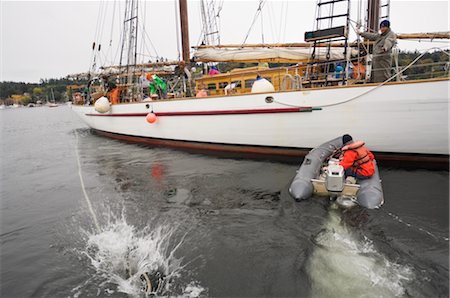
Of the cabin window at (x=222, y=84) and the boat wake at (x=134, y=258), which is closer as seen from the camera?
the boat wake at (x=134, y=258)

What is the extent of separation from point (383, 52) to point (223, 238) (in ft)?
20.8

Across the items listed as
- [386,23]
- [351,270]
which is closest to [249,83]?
[386,23]

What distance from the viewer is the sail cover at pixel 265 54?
10.1 metres

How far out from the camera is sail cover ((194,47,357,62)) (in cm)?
1015

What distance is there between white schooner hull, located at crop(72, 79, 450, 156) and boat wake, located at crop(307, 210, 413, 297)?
4.16m

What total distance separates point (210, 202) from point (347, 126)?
4474 mm

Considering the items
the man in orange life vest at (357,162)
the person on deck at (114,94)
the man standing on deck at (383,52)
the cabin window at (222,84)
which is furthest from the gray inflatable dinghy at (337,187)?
the person on deck at (114,94)

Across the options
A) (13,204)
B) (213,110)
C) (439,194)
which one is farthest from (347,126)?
(13,204)

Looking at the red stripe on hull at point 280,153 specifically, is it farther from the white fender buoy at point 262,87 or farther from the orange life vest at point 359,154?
the orange life vest at point 359,154

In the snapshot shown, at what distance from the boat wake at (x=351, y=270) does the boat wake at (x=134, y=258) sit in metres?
1.51

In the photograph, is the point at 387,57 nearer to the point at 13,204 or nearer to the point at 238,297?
the point at 238,297

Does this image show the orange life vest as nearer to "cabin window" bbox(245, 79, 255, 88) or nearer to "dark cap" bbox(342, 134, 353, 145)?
"dark cap" bbox(342, 134, 353, 145)

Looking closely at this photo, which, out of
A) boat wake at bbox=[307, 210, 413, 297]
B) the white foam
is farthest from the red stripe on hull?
the white foam

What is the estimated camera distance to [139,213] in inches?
224
